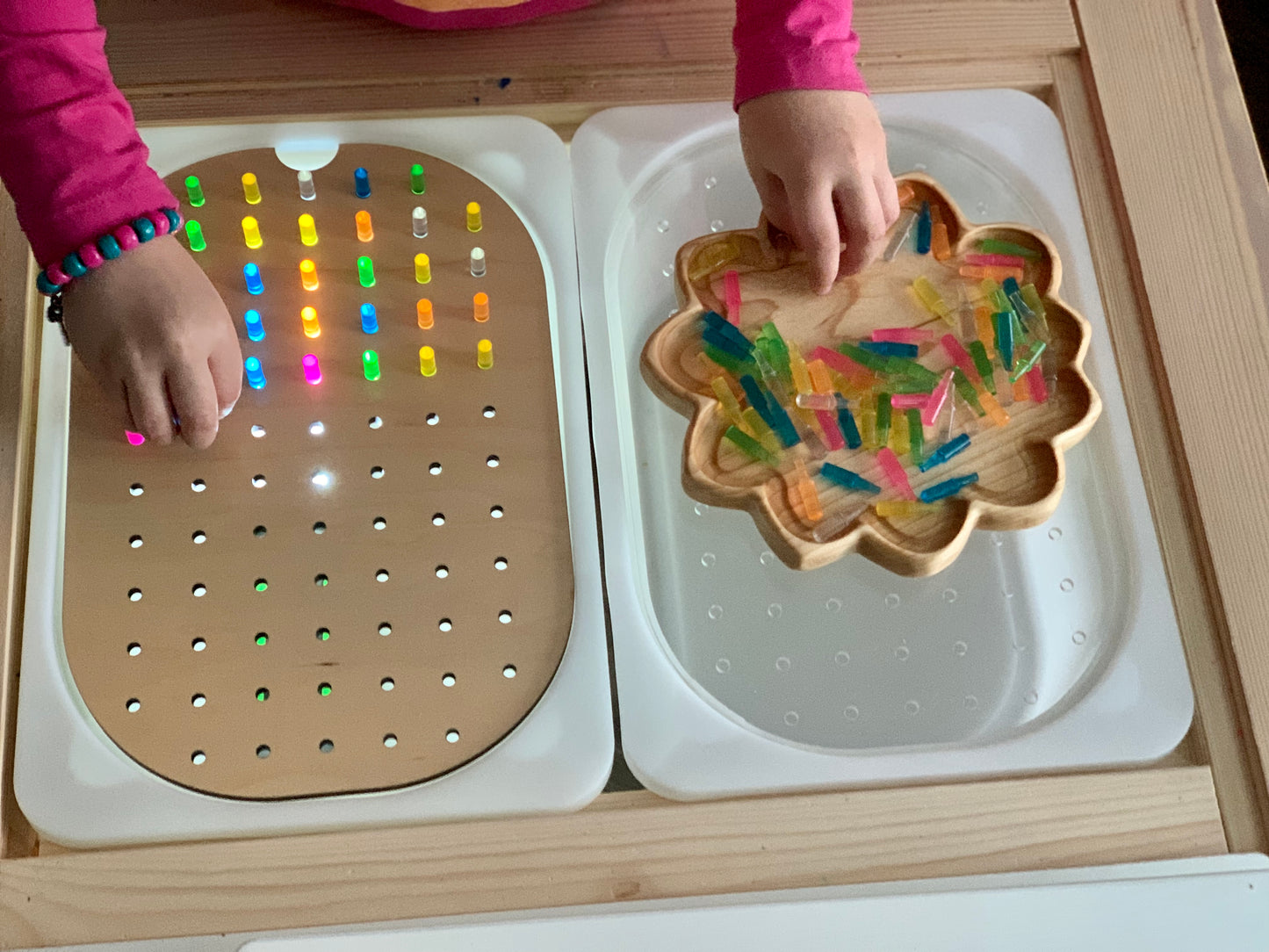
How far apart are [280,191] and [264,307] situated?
8 cm

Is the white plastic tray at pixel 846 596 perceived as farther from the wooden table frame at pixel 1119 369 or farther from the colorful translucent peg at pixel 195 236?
the colorful translucent peg at pixel 195 236

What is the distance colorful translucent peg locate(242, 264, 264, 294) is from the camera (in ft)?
2.00

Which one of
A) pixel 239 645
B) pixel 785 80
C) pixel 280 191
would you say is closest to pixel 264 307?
pixel 280 191

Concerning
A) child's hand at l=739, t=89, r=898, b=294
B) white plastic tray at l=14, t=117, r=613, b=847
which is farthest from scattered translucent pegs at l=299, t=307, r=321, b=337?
child's hand at l=739, t=89, r=898, b=294

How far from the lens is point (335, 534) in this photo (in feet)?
1.85

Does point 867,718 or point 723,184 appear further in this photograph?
point 723,184

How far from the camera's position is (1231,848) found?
0.52 metres

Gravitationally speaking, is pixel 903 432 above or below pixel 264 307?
below

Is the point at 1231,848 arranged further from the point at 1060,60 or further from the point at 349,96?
the point at 349,96

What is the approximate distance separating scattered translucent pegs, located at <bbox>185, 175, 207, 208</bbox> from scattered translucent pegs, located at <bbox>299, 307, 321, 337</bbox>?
0.10m

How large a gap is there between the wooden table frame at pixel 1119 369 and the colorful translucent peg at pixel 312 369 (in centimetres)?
15

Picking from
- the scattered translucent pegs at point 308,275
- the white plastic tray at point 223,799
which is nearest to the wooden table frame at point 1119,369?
the white plastic tray at point 223,799

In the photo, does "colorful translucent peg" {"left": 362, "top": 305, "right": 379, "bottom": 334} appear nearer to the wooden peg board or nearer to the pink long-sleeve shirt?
the wooden peg board

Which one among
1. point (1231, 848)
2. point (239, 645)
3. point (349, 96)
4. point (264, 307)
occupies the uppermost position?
point (349, 96)
